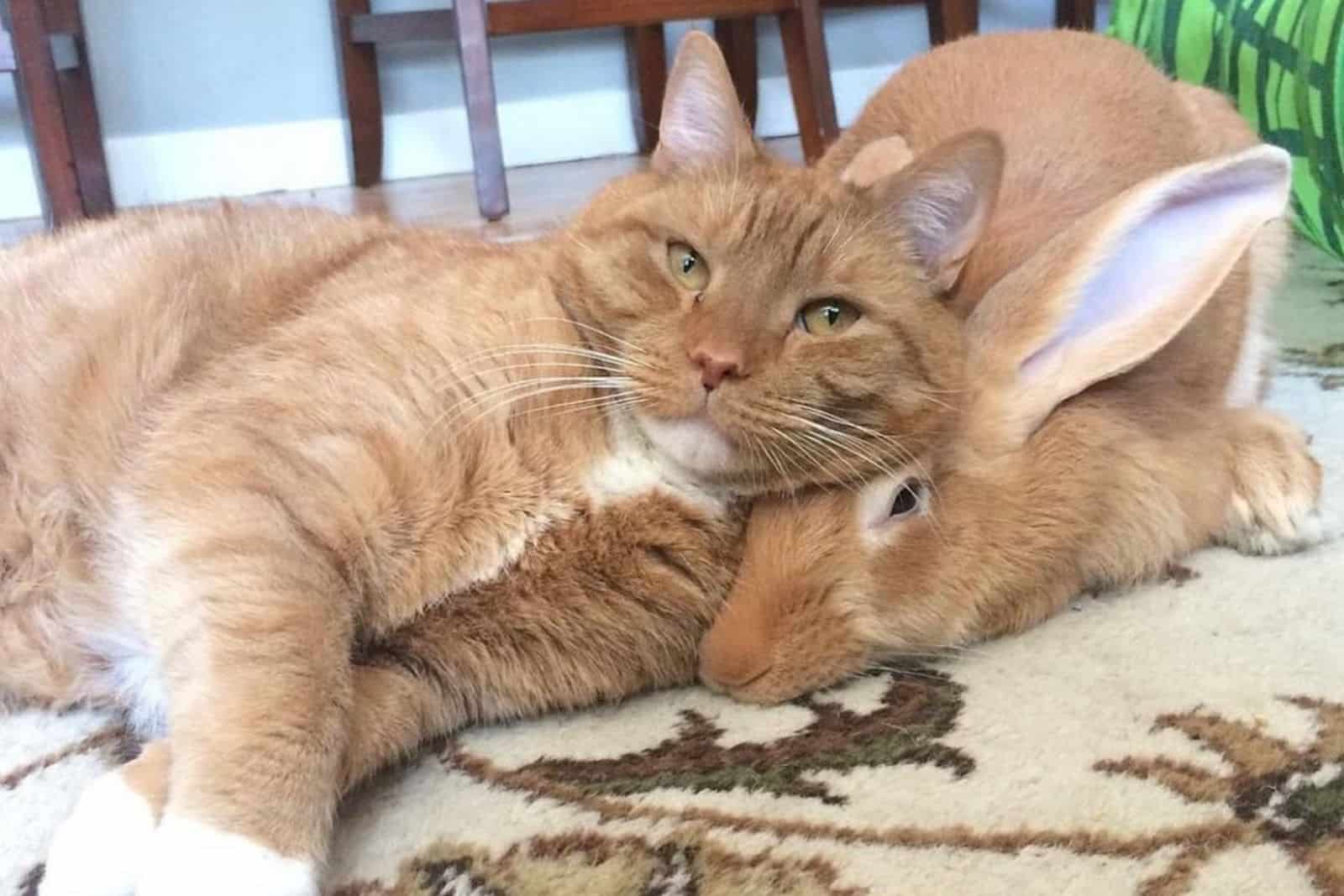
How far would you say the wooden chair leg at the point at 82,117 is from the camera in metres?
3.06

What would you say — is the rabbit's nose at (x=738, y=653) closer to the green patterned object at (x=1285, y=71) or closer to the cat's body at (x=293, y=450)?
the cat's body at (x=293, y=450)

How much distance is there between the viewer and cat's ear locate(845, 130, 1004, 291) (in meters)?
1.11

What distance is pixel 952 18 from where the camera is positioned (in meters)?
3.86

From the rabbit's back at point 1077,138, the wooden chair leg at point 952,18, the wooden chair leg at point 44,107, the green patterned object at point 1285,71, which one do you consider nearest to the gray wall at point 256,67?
the wooden chair leg at point 952,18

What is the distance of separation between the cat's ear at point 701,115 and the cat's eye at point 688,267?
16 cm

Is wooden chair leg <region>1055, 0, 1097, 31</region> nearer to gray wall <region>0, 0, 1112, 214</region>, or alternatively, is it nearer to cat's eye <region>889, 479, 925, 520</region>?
gray wall <region>0, 0, 1112, 214</region>

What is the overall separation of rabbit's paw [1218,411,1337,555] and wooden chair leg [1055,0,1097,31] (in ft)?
9.65

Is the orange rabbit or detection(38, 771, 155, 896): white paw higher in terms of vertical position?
the orange rabbit

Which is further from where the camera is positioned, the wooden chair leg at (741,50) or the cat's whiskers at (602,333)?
the wooden chair leg at (741,50)

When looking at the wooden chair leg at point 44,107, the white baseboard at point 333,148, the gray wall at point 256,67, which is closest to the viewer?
the wooden chair leg at point 44,107

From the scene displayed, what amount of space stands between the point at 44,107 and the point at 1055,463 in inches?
94.2

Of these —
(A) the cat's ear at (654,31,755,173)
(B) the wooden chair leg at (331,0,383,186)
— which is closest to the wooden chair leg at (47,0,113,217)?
(B) the wooden chair leg at (331,0,383,186)

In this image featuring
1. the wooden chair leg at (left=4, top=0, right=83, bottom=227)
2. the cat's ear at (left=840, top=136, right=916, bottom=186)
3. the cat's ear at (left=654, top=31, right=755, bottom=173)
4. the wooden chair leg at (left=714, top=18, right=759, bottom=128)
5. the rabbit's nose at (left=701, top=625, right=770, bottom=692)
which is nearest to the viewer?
the rabbit's nose at (left=701, top=625, right=770, bottom=692)

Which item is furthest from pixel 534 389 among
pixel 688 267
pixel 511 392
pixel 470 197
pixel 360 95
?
pixel 360 95
